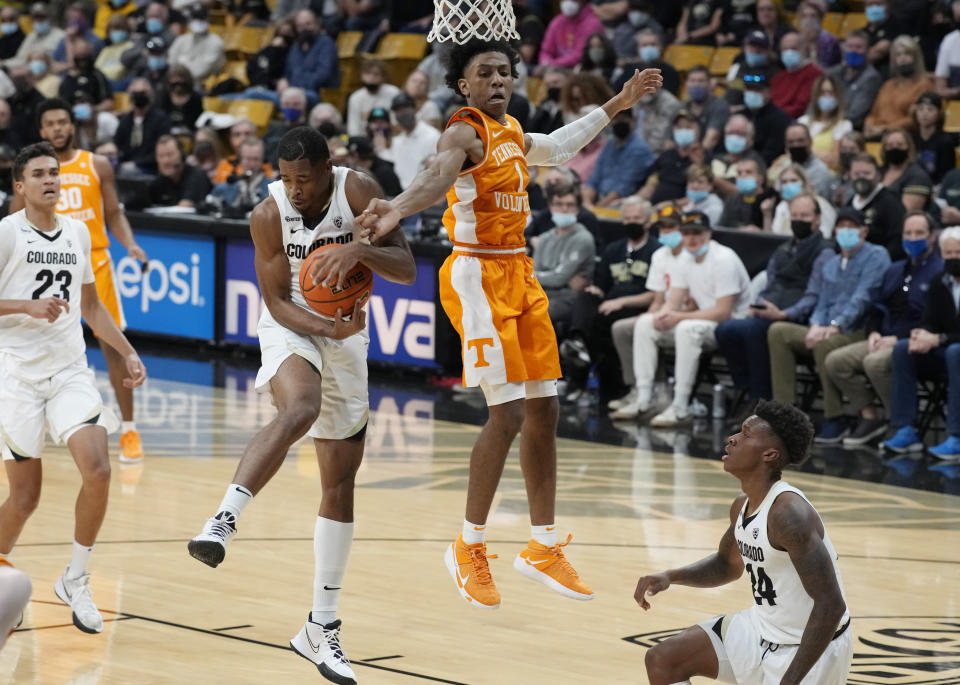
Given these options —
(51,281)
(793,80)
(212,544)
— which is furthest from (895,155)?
(212,544)

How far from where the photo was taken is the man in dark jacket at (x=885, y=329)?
1110cm

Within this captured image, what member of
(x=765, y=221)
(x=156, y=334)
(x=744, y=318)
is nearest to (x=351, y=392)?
(x=744, y=318)

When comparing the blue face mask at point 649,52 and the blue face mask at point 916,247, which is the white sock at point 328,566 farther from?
the blue face mask at point 649,52

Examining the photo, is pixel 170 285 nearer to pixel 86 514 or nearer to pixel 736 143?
pixel 736 143

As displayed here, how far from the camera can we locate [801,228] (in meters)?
11.8

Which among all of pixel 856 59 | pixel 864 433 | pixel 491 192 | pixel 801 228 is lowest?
pixel 864 433

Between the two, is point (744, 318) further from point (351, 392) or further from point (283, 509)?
point (351, 392)

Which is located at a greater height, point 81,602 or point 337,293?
point 337,293

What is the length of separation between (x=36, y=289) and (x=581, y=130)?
249 cm

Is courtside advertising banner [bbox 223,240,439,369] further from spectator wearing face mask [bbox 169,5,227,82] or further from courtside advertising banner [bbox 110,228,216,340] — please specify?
spectator wearing face mask [bbox 169,5,227,82]

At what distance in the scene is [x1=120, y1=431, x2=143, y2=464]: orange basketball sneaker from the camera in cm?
1054

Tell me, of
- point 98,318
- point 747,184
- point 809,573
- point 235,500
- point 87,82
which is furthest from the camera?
point 87,82

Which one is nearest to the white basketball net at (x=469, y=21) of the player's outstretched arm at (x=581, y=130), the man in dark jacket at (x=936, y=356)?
the player's outstretched arm at (x=581, y=130)

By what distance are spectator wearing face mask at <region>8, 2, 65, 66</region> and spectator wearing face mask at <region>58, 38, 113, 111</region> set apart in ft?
7.19
